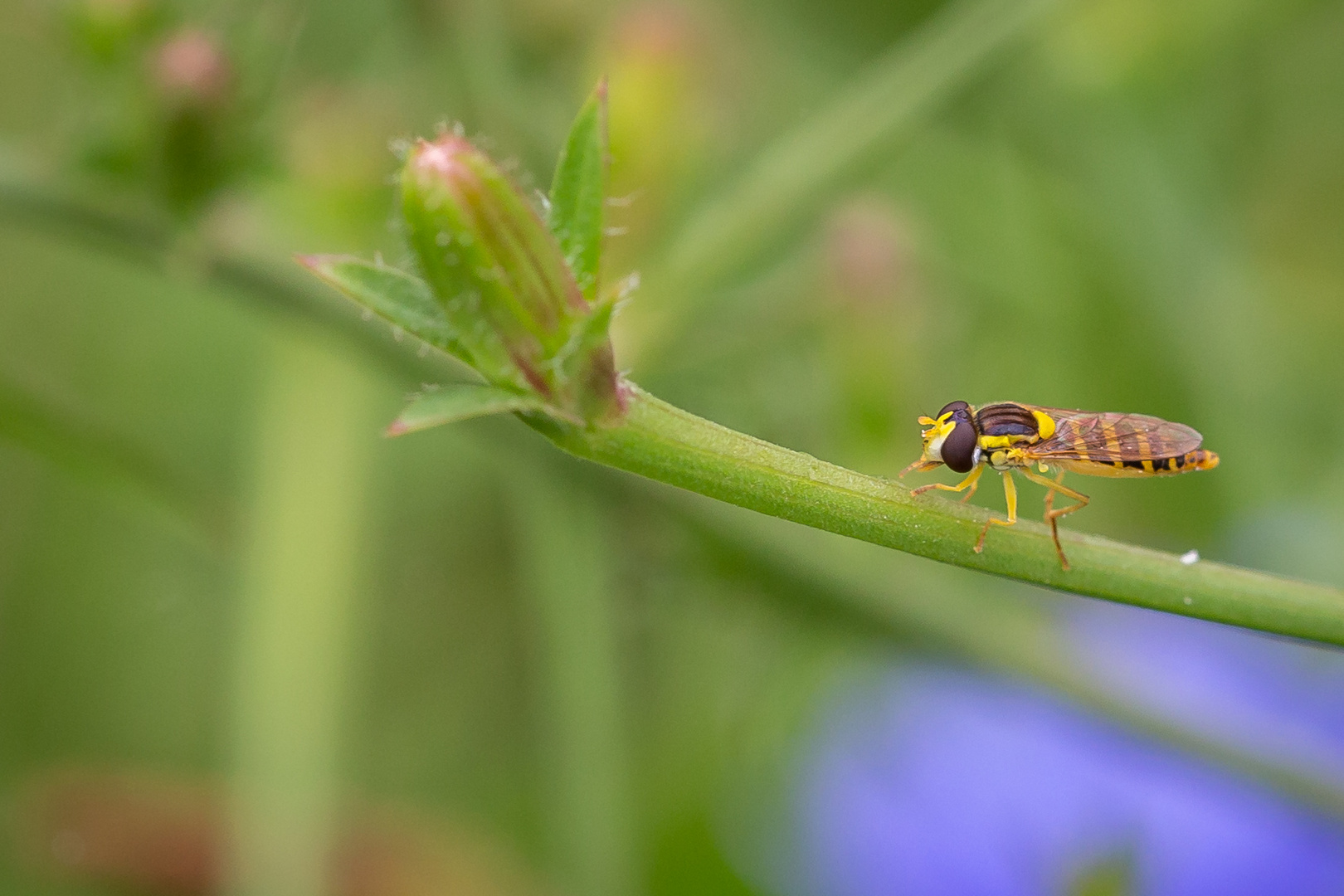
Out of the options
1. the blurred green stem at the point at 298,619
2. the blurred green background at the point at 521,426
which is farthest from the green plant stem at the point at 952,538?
the blurred green stem at the point at 298,619

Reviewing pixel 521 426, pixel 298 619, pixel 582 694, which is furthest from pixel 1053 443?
pixel 298 619

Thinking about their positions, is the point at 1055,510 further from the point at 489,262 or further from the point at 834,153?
the point at 834,153

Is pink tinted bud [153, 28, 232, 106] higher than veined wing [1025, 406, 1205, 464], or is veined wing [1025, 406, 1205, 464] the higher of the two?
pink tinted bud [153, 28, 232, 106]

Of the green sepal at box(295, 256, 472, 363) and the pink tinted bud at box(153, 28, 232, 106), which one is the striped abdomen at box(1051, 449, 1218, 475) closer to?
the green sepal at box(295, 256, 472, 363)

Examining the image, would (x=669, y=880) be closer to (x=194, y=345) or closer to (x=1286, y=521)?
(x=1286, y=521)

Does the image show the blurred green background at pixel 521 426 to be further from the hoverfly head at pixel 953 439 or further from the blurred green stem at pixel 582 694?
the hoverfly head at pixel 953 439

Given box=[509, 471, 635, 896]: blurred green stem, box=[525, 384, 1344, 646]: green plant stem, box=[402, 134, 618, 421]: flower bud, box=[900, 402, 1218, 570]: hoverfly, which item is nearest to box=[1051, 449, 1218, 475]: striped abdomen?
box=[900, 402, 1218, 570]: hoverfly

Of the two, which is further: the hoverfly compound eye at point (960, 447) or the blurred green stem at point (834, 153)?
the blurred green stem at point (834, 153)
